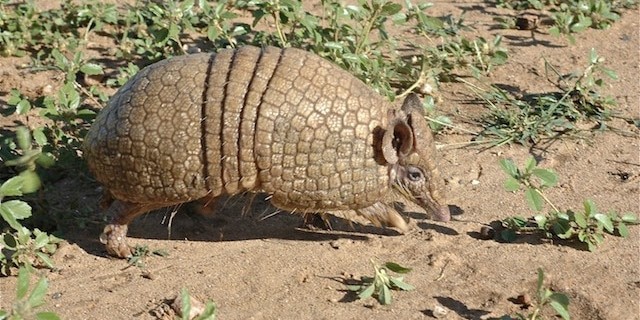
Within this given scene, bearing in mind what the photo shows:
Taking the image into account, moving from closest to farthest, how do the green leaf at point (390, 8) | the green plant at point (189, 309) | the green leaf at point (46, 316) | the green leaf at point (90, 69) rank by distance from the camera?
the green leaf at point (46, 316)
the green plant at point (189, 309)
the green leaf at point (90, 69)
the green leaf at point (390, 8)

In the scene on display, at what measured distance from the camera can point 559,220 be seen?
5227 millimetres

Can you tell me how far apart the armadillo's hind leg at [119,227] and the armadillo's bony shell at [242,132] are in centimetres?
13

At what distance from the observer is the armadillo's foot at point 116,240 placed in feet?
16.9

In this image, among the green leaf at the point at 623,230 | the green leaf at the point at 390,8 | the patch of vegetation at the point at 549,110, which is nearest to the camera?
the green leaf at the point at 623,230

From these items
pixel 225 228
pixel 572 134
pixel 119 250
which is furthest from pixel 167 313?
pixel 572 134

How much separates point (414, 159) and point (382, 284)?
83cm

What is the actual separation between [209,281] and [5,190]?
1197mm

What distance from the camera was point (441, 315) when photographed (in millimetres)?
4594

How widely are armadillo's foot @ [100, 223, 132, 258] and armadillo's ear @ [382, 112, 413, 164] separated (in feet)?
5.10

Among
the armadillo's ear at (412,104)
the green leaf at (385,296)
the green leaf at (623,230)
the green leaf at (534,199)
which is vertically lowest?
the green leaf at (623,230)

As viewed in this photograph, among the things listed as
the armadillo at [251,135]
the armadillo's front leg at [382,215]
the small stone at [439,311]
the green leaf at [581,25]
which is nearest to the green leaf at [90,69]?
the armadillo at [251,135]

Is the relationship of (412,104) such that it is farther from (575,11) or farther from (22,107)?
(575,11)

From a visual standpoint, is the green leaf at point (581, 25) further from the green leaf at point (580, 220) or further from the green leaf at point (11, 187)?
the green leaf at point (11, 187)

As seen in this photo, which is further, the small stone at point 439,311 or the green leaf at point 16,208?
the small stone at point 439,311
